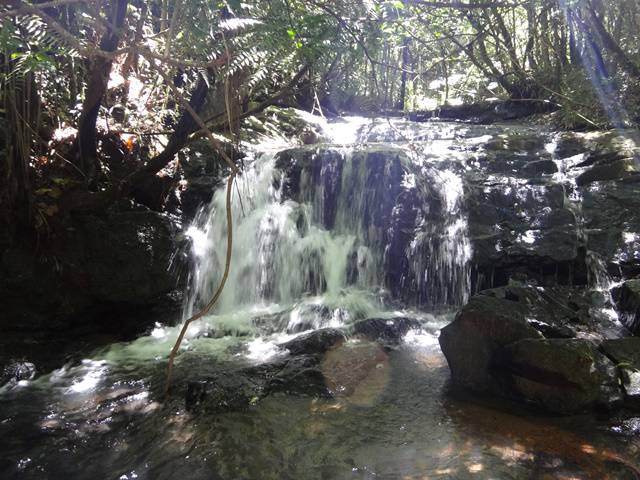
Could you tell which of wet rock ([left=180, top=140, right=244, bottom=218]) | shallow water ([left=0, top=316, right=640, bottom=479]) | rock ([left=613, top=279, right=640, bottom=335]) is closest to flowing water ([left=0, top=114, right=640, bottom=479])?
shallow water ([left=0, top=316, right=640, bottom=479])

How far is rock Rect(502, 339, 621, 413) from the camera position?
12.9ft

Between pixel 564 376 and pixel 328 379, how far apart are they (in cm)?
207

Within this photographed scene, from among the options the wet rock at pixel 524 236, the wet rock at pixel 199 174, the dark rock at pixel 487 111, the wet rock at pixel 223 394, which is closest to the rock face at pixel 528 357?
the wet rock at pixel 524 236

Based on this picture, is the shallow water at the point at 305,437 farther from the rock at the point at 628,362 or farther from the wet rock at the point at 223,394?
the rock at the point at 628,362

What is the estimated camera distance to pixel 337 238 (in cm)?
778

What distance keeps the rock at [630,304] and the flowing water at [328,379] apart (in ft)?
6.23

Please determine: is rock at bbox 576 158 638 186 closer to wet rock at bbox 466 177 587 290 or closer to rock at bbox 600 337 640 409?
wet rock at bbox 466 177 587 290

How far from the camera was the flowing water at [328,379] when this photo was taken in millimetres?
3389

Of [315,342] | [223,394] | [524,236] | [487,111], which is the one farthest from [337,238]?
[487,111]

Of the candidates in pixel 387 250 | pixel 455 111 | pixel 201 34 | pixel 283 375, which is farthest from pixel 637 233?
pixel 455 111

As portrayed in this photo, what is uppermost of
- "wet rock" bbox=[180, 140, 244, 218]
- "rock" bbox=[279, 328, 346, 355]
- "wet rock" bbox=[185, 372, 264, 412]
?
"wet rock" bbox=[180, 140, 244, 218]

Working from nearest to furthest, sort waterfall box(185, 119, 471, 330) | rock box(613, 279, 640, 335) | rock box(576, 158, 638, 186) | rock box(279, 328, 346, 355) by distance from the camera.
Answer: rock box(279, 328, 346, 355)
rock box(613, 279, 640, 335)
waterfall box(185, 119, 471, 330)
rock box(576, 158, 638, 186)

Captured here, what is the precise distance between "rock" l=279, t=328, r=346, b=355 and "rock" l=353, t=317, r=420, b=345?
1.11ft

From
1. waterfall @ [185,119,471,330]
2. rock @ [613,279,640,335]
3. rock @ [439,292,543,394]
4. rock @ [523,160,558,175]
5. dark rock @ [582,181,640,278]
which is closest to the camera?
rock @ [439,292,543,394]
